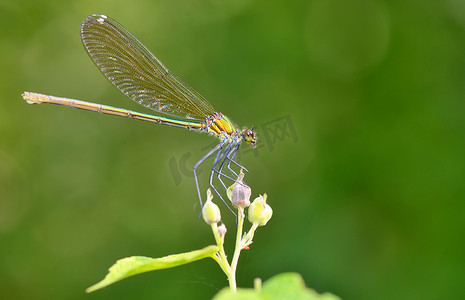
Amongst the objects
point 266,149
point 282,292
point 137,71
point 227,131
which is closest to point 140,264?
point 282,292

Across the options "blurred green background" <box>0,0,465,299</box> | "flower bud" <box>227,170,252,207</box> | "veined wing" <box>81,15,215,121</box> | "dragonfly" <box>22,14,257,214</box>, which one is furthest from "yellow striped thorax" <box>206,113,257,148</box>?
"blurred green background" <box>0,0,465,299</box>

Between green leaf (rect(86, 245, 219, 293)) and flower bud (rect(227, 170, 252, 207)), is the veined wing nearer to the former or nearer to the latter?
flower bud (rect(227, 170, 252, 207))

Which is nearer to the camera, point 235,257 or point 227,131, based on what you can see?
point 235,257

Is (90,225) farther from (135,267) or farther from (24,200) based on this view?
(135,267)

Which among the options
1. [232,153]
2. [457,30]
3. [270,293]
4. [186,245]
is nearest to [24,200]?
[186,245]

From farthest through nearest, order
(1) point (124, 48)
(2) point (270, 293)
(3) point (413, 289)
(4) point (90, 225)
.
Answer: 1. (4) point (90, 225)
2. (3) point (413, 289)
3. (1) point (124, 48)
4. (2) point (270, 293)

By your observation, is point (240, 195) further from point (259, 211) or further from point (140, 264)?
point (140, 264)

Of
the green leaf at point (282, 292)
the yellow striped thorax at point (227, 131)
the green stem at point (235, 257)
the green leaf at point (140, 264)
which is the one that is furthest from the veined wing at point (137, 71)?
the green leaf at point (282, 292)
